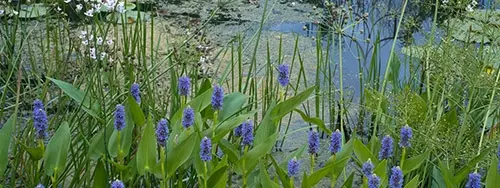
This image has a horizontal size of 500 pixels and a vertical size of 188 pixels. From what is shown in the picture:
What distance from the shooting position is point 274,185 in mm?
1488

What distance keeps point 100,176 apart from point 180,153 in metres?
0.18

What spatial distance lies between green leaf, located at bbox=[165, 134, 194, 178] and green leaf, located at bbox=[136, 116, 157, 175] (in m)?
0.03

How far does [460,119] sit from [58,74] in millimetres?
1055

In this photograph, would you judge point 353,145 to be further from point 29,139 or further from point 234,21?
point 234,21

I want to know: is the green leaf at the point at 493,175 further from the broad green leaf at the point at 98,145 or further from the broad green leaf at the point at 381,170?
the broad green leaf at the point at 98,145

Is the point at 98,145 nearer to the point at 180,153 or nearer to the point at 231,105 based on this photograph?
the point at 180,153

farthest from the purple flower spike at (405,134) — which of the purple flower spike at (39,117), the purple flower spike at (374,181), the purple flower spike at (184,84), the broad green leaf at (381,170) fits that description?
the purple flower spike at (39,117)

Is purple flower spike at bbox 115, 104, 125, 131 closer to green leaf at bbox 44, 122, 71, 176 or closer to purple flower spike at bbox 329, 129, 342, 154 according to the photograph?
green leaf at bbox 44, 122, 71, 176

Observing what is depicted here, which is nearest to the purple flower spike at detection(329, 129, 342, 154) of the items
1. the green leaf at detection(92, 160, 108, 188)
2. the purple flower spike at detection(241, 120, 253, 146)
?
the purple flower spike at detection(241, 120, 253, 146)

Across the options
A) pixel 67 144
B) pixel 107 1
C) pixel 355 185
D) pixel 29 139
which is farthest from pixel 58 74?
pixel 355 185

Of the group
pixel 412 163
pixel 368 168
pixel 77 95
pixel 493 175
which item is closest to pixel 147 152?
pixel 77 95

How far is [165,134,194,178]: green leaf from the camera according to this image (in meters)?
1.50

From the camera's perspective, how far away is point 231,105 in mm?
1840

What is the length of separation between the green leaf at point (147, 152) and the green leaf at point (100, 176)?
8cm
